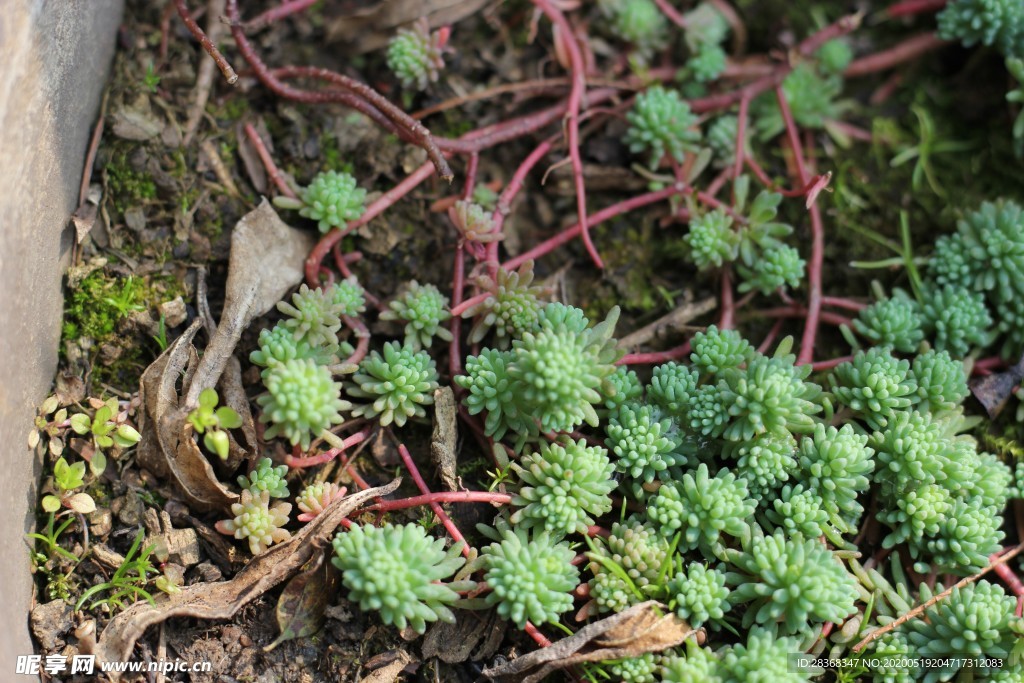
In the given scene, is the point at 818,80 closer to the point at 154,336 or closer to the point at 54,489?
the point at 154,336

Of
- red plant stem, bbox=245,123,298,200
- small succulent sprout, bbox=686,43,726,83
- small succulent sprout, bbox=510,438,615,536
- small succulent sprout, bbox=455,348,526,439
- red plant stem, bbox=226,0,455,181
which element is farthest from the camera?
small succulent sprout, bbox=686,43,726,83

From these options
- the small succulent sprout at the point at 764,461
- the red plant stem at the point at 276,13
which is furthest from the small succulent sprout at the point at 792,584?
the red plant stem at the point at 276,13

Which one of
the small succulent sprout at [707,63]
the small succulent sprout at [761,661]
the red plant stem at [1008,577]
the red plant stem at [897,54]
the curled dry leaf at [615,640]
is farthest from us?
the red plant stem at [897,54]

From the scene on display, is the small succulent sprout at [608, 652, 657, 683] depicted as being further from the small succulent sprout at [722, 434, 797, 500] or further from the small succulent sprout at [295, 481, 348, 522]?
the small succulent sprout at [295, 481, 348, 522]

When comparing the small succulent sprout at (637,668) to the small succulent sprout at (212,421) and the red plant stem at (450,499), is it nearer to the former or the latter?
the red plant stem at (450,499)

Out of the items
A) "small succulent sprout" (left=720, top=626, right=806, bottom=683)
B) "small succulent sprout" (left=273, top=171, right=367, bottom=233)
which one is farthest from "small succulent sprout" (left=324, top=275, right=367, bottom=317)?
"small succulent sprout" (left=720, top=626, right=806, bottom=683)

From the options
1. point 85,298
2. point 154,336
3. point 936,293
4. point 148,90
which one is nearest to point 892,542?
point 936,293
